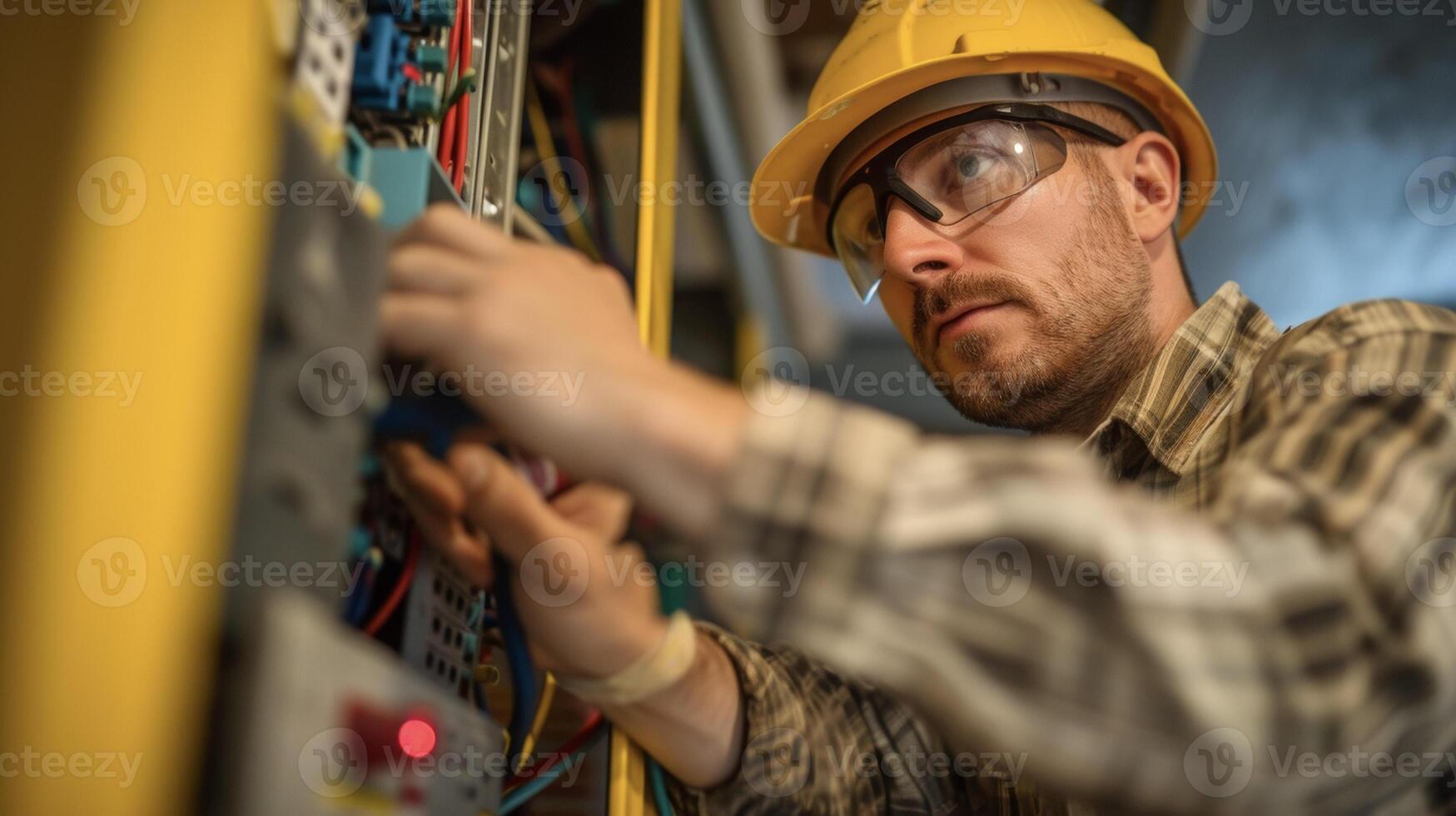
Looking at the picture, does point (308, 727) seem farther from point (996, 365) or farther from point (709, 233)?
point (709, 233)

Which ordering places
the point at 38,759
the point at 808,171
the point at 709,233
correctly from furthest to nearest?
the point at 709,233
the point at 808,171
the point at 38,759

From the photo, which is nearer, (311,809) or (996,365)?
(311,809)

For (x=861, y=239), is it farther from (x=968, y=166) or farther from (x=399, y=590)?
(x=399, y=590)

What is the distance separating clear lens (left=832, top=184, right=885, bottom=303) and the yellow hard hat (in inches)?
2.2

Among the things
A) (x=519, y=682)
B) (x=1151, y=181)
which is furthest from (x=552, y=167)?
(x=1151, y=181)

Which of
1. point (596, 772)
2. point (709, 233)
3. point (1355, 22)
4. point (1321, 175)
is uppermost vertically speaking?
point (1355, 22)

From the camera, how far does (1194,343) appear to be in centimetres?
102

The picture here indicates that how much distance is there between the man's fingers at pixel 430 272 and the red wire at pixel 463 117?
0.25 meters

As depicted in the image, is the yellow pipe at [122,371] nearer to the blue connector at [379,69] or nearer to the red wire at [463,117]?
the blue connector at [379,69]

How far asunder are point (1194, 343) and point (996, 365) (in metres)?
0.22

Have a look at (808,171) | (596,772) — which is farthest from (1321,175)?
(596,772)

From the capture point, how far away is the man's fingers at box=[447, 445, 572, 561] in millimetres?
635

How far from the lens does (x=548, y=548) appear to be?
68 centimetres

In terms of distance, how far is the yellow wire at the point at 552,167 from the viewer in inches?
47.1
